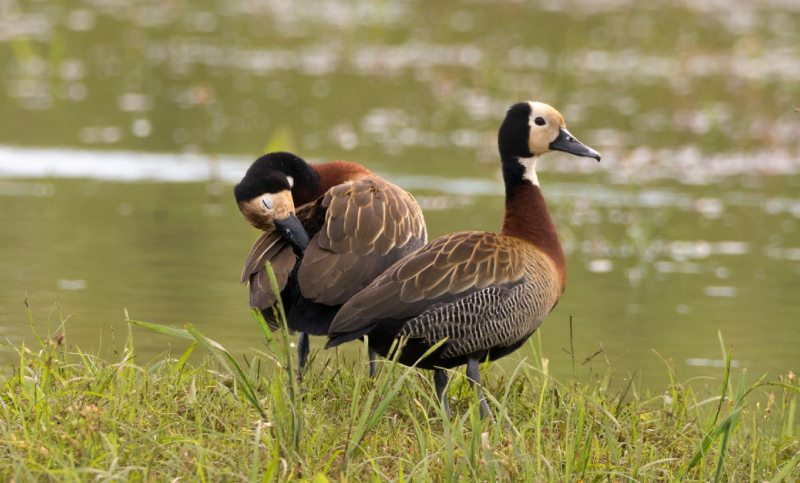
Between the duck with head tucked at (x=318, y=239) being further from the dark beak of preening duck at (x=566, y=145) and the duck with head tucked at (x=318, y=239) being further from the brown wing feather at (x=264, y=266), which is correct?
the dark beak of preening duck at (x=566, y=145)

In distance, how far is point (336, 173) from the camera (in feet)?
23.8

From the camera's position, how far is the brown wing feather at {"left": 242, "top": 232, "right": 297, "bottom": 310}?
242 inches

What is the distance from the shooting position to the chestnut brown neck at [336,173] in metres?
7.22

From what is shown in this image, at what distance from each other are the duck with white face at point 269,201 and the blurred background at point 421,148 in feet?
3.51

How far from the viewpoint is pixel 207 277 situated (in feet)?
31.3

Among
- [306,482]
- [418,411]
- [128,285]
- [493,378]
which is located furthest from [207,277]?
[306,482]

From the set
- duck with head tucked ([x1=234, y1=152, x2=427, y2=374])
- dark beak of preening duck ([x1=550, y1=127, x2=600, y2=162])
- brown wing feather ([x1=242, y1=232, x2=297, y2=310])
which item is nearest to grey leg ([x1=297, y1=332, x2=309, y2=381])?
duck with head tucked ([x1=234, y1=152, x2=427, y2=374])

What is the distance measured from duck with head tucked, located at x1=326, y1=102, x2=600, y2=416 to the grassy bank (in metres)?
0.16

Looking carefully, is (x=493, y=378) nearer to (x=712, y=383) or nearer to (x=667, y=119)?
(x=712, y=383)

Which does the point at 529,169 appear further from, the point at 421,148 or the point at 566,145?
the point at 421,148

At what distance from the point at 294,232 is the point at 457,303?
87 centimetres

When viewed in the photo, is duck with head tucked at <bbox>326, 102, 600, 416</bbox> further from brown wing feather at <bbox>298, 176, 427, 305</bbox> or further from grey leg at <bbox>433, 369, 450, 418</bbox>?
brown wing feather at <bbox>298, 176, 427, 305</bbox>

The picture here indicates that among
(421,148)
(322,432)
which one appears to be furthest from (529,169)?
(421,148)

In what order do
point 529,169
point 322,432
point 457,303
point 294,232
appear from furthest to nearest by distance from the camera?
point 529,169 → point 294,232 → point 457,303 → point 322,432
